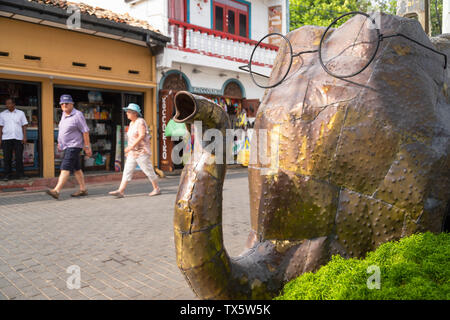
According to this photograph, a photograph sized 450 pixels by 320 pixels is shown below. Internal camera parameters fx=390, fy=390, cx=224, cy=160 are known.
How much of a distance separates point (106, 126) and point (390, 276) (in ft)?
37.9

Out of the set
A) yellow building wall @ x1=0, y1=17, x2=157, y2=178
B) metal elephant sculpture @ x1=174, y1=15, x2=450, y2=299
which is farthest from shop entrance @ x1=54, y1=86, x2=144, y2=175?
metal elephant sculpture @ x1=174, y1=15, x2=450, y2=299

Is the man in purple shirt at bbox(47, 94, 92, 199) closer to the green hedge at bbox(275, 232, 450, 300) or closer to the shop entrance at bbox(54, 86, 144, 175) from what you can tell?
the shop entrance at bbox(54, 86, 144, 175)

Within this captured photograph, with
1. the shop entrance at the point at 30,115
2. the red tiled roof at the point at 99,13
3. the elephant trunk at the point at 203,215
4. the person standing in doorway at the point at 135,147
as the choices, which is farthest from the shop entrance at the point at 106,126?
the elephant trunk at the point at 203,215

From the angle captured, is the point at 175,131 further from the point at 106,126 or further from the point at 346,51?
the point at 346,51

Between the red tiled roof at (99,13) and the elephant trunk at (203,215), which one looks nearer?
the elephant trunk at (203,215)

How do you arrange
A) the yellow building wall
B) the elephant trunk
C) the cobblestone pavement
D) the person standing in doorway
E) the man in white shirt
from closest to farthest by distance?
1. the elephant trunk
2. the cobblestone pavement
3. the person standing in doorway
4. the man in white shirt
5. the yellow building wall

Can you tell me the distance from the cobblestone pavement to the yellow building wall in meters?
3.03

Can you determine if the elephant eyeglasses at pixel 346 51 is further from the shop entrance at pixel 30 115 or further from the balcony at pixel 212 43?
the balcony at pixel 212 43

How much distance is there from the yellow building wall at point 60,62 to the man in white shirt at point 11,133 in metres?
0.63

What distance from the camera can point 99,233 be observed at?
520cm

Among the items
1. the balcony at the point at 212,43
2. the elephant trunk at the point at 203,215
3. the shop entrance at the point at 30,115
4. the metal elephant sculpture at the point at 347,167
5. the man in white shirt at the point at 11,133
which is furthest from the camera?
the balcony at the point at 212,43

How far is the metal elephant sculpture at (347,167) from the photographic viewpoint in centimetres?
216

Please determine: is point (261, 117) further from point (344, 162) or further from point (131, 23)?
point (131, 23)

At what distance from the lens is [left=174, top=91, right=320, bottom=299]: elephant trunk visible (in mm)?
1562
